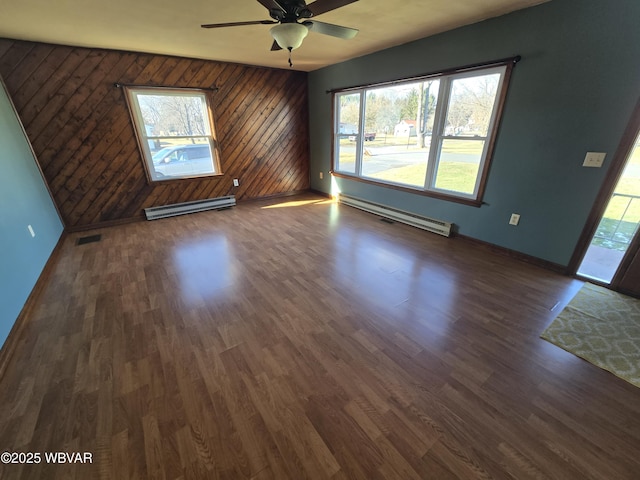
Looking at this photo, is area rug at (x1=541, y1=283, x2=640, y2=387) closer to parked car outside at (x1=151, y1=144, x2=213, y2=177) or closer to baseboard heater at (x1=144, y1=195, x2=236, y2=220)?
baseboard heater at (x1=144, y1=195, x2=236, y2=220)

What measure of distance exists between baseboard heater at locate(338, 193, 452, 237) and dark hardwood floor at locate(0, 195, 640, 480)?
0.86 meters

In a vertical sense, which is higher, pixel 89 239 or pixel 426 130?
pixel 426 130

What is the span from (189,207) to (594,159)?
5.14 meters

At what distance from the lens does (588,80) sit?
7.22 feet

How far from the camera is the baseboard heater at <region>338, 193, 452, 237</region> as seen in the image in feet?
11.5

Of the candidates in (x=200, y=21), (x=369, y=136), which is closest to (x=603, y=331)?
(x=369, y=136)

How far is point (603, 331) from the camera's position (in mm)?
1875

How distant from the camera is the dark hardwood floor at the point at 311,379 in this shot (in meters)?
1.18

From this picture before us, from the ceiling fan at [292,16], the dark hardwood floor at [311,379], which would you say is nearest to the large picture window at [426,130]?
the dark hardwood floor at [311,379]

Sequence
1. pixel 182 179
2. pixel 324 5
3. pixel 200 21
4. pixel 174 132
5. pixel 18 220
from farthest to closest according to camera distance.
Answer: pixel 182 179, pixel 174 132, pixel 200 21, pixel 18 220, pixel 324 5

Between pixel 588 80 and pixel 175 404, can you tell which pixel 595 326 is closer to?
pixel 588 80

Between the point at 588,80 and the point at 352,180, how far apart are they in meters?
3.13

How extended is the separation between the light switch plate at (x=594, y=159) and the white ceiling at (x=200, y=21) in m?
1.42

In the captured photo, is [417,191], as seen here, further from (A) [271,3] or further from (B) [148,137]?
(B) [148,137]
